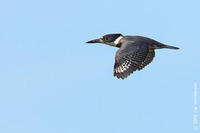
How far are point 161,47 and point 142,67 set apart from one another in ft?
3.34

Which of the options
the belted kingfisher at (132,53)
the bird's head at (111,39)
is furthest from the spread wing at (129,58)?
the bird's head at (111,39)

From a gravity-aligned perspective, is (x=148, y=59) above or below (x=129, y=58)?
below

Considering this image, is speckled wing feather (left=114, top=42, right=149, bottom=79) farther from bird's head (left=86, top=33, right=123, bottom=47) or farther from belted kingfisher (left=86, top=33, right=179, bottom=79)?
bird's head (left=86, top=33, right=123, bottom=47)

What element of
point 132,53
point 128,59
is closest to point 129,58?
point 128,59

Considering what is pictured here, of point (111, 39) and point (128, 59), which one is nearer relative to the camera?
point (128, 59)

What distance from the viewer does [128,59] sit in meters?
22.0

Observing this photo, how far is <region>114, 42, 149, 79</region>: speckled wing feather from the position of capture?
71.7ft

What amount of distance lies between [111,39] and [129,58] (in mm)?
2722

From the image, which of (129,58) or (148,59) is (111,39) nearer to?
(148,59)

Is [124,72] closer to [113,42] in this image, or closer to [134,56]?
[134,56]

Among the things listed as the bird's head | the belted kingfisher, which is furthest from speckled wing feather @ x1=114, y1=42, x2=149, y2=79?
the bird's head

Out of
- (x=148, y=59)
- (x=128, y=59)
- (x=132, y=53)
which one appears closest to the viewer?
(x=128, y=59)

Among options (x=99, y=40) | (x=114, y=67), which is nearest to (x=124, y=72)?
(x=114, y=67)

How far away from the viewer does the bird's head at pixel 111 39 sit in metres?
24.2
